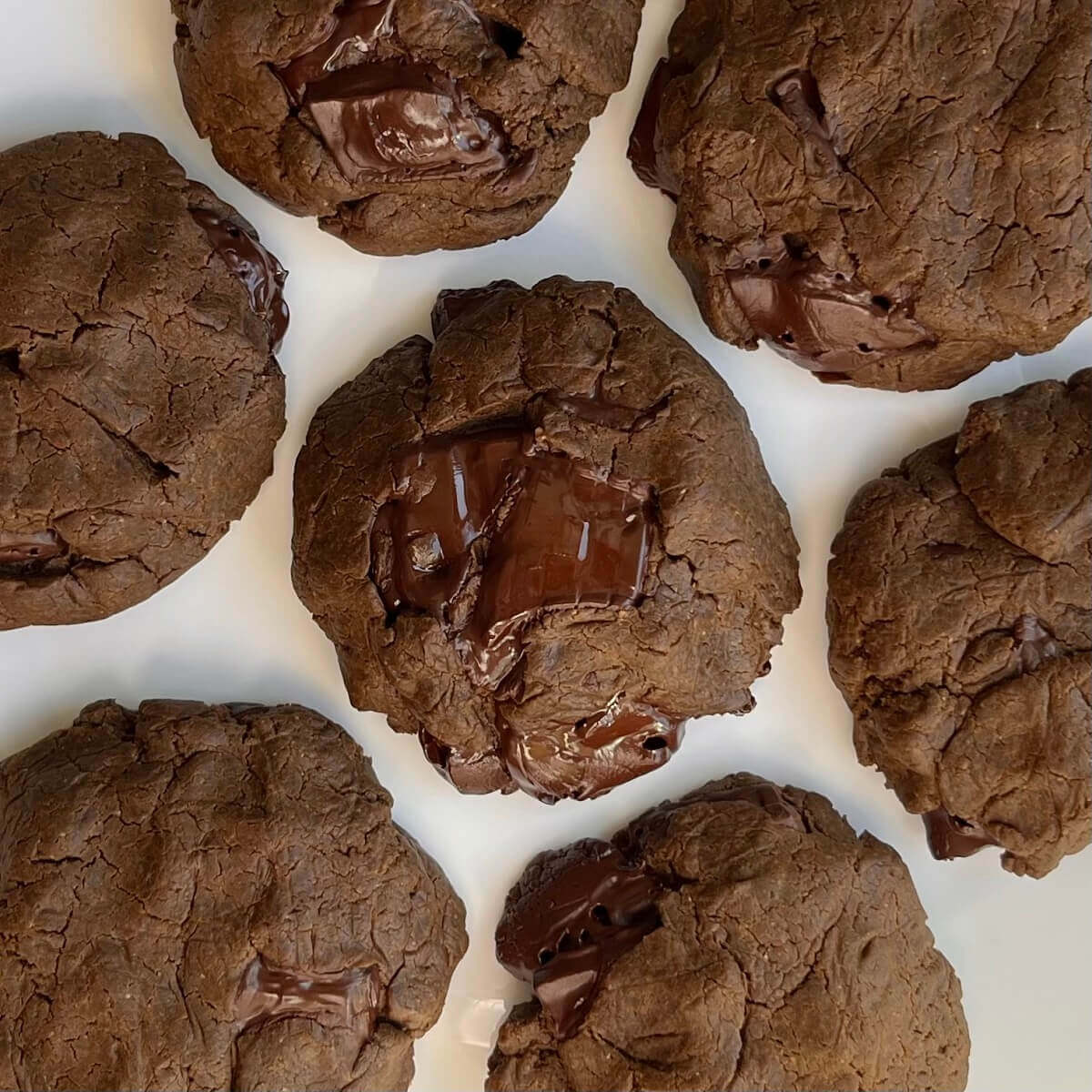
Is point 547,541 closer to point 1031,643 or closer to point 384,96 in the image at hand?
point 384,96

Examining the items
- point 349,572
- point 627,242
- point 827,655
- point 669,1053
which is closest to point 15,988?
point 349,572

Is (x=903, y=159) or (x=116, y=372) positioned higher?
(x=903, y=159)

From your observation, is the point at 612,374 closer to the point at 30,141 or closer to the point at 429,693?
the point at 429,693

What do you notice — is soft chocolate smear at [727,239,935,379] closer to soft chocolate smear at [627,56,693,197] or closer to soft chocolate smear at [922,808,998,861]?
soft chocolate smear at [627,56,693,197]

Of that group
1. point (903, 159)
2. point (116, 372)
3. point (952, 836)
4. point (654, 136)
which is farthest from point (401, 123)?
point (952, 836)

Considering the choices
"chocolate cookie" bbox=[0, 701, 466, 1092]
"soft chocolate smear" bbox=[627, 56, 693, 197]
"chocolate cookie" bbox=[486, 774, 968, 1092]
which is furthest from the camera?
"soft chocolate smear" bbox=[627, 56, 693, 197]

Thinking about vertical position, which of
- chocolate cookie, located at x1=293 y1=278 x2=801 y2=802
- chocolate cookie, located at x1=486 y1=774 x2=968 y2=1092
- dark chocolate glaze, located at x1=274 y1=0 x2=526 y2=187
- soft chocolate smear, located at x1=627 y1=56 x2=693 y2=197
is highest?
dark chocolate glaze, located at x1=274 y1=0 x2=526 y2=187

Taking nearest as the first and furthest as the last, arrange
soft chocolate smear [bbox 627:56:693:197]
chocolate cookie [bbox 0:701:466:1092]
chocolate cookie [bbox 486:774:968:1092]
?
1. chocolate cookie [bbox 0:701:466:1092]
2. chocolate cookie [bbox 486:774:968:1092]
3. soft chocolate smear [bbox 627:56:693:197]

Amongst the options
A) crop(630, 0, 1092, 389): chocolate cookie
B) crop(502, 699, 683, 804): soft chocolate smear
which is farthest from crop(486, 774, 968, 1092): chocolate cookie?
crop(630, 0, 1092, 389): chocolate cookie
